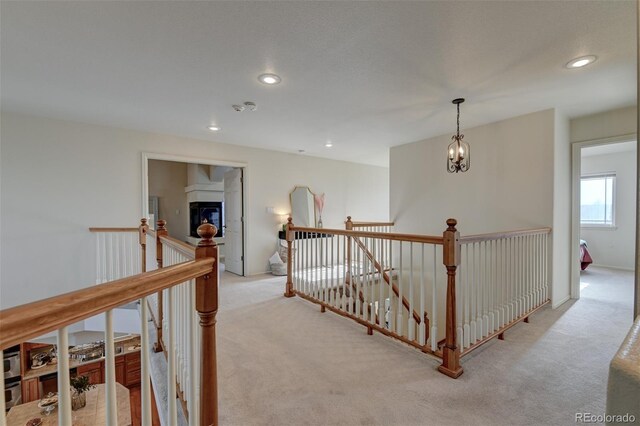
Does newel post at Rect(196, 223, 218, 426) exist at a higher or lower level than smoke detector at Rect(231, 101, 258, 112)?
lower

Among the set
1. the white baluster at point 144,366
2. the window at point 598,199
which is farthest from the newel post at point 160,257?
the window at point 598,199

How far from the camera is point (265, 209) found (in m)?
5.31

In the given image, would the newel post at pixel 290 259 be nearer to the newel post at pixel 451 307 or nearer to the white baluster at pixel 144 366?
the newel post at pixel 451 307

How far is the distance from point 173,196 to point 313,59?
7.08 meters

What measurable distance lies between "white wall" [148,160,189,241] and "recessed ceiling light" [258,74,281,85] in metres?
6.22

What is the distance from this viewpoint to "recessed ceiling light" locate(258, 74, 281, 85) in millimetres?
2471

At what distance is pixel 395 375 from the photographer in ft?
6.51

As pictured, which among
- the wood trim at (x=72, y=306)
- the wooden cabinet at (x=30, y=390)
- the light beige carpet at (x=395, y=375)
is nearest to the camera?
the wood trim at (x=72, y=306)

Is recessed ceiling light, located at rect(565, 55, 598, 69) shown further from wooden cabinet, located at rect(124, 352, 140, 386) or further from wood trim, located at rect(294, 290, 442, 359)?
wooden cabinet, located at rect(124, 352, 140, 386)

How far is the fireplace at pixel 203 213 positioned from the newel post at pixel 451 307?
20.1ft

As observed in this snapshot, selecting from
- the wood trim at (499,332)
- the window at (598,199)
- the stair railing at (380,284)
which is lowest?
the wood trim at (499,332)

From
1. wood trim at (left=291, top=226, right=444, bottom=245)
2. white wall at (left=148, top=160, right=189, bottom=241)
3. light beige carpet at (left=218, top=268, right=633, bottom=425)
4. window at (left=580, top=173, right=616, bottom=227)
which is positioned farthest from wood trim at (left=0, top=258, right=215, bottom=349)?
window at (left=580, top=173, right=616, bottom=227)

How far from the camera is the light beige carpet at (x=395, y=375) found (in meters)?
1.63

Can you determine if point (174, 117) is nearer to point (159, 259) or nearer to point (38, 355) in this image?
point (159, 259)
